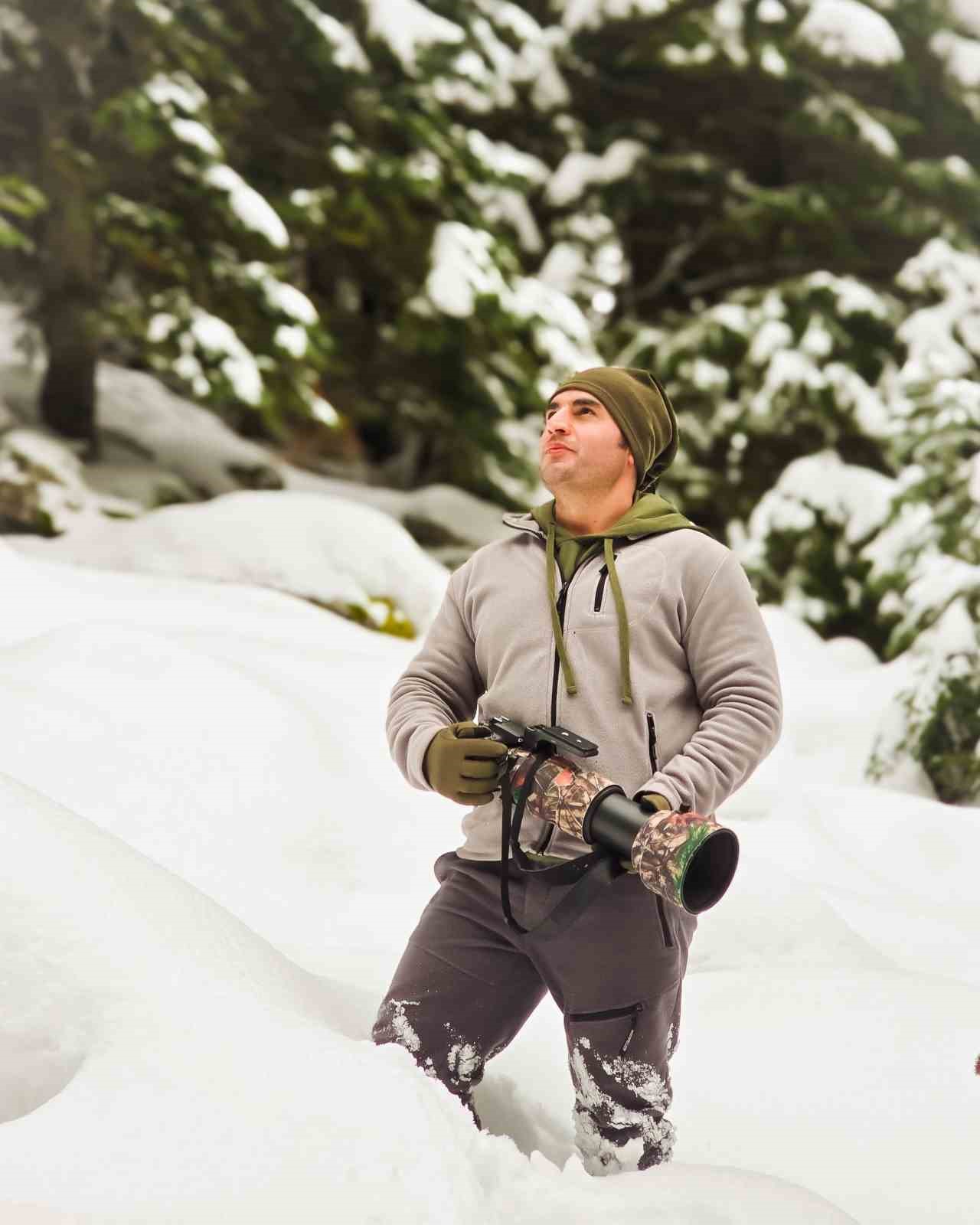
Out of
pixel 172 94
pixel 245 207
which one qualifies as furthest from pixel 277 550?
pixel 172 94

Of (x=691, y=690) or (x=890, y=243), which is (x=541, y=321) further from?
(x=691, y=690)

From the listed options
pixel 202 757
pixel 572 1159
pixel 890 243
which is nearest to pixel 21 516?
pixel 202 757

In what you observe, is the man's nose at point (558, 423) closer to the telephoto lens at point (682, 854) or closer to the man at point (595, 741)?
the man at point (595, 741)

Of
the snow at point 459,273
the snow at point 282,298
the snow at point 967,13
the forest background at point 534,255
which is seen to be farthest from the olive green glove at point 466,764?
the snow at point 967,13

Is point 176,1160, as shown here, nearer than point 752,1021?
Yes

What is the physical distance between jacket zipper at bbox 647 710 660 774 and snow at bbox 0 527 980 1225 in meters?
0.58

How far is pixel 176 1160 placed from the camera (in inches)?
55.4

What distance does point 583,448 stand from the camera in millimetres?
1969

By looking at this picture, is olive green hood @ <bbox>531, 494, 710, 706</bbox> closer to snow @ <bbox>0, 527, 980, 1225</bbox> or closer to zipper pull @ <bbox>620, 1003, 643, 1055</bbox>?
zipper pull @ <bbox>620, 1003, 643, 1055</bbox>

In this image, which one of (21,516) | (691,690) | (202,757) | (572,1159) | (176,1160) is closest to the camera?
(176,1160)

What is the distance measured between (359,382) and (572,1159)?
28.7ft

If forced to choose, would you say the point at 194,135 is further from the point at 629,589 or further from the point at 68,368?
the point at 629,589

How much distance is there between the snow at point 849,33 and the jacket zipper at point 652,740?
9.29 m

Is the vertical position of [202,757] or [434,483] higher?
[202,757]
